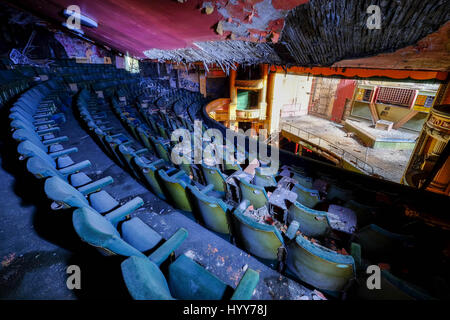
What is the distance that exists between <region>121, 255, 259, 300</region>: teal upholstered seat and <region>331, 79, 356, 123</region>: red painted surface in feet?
48.1

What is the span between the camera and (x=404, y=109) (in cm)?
1059

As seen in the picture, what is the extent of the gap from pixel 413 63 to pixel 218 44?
1609 mm

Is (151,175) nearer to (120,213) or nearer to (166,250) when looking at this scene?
(120,213)

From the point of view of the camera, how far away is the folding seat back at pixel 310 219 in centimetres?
177

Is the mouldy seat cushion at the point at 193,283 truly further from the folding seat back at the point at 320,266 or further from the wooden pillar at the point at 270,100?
the wooden pillar at the point at 270,100

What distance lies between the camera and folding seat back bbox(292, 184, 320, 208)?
2357mm

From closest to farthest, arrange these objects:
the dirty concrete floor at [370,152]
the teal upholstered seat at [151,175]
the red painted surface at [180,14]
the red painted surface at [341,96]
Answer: the red painted surface at [180,14] < the teal upholstered seat at [151,175] < the dirty concrete floor at [370,152] < the red painted surface at [341,96]

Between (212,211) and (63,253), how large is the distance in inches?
40.3

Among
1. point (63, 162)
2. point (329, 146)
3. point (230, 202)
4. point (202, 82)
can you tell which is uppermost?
point (202, 82)

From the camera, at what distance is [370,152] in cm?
920

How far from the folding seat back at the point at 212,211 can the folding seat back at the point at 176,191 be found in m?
0.14

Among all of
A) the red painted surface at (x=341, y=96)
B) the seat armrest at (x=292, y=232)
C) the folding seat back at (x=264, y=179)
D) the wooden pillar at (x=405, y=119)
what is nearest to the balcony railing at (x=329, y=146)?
the red painted surface at (x=341, y=96)

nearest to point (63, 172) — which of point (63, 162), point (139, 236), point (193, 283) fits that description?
point (63, 162)

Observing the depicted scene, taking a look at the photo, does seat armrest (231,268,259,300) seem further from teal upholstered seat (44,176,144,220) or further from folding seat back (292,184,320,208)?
folding seat back (292,184,320,208)
